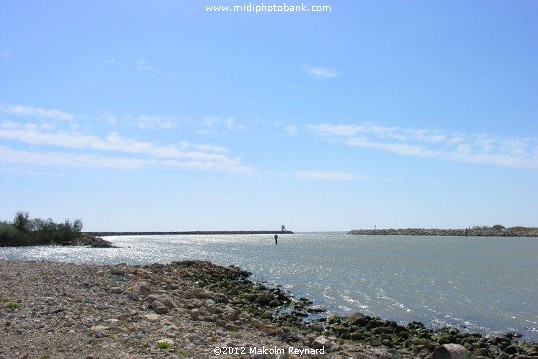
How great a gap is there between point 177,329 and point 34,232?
3374 inches

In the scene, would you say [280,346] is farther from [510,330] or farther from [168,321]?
[510,330]

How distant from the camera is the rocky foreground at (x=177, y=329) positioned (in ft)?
35.4

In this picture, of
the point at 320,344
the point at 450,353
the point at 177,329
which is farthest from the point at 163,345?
the point at 450,353

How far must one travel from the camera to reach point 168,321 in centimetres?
1413

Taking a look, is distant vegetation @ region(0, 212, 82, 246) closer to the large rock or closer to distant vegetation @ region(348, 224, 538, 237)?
the large rock

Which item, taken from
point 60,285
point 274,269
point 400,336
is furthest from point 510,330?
point 274,269

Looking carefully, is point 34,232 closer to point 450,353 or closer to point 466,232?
point 450,353

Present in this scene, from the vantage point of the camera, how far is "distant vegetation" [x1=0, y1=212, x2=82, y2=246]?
82.9 metres

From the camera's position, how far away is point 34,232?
88.2 metres

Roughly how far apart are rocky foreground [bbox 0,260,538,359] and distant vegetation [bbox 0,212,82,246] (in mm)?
67761

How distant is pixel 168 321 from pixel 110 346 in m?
3.56

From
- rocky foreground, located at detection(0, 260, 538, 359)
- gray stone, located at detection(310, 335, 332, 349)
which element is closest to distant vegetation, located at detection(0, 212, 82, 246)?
rocky foreground, located at detection(0, 260, 538, 359)

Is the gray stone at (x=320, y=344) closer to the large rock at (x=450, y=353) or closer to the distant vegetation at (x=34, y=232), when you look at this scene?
the large rock at (x=450, y=353)

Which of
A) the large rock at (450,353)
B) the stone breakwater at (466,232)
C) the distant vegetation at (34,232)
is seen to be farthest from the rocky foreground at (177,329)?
the stone breakwater at (466,232)
